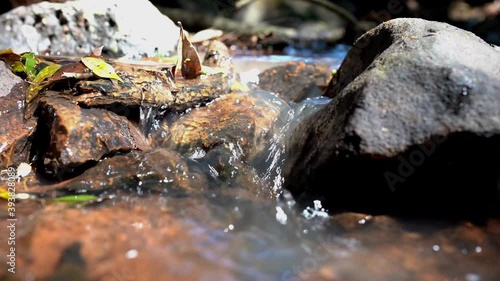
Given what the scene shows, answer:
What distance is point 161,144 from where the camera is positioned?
2996mm

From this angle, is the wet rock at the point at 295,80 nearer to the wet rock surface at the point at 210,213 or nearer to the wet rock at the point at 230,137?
the wet rock at the point at 230,137

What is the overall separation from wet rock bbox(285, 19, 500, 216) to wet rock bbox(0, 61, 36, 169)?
74.7 inches

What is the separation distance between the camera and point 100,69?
2.89 metres

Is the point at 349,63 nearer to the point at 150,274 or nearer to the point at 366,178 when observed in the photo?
the point at 366,178

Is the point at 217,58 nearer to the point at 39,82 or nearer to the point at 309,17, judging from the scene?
the point at 39,82

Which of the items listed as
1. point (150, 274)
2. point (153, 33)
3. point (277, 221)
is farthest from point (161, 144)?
point (153, 33)

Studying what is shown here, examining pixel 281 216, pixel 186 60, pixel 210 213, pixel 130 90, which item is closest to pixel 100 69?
pixel 130 90

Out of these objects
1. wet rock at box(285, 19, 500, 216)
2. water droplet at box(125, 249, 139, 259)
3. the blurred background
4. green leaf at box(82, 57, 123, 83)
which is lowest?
the blurred background

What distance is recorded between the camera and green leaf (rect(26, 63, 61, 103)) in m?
2.78

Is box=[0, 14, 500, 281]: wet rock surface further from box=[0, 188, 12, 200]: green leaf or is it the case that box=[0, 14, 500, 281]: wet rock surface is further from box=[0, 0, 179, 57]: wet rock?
box=[0, 0, 179, 57]: wet rock

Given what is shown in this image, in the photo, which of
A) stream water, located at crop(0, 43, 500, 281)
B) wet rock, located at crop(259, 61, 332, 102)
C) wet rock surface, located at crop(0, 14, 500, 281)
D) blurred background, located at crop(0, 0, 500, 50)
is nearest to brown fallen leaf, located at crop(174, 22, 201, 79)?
wet rock surface, located at crop(0, 14, 500, 281)

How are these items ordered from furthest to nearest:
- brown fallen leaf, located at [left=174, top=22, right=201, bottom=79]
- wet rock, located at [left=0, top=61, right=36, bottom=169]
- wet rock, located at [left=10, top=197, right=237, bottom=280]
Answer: brown fallen leaf, located at [left=174, top=22, right=201, bottom=79], wet rock, located at [left=0, top=61, right=36, bottom=169], wet rock, located at [left=10, top=197, right=237, bottom=280]

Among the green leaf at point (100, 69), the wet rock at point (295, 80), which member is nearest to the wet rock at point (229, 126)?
the green leaf at point (100, 69)

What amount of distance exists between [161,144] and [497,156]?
2.28 meters
